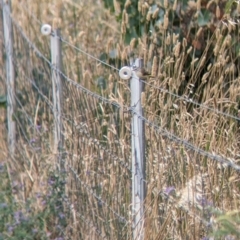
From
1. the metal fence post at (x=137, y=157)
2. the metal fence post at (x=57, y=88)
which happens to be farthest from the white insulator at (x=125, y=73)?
the metal fence post at (x=57, y=88)

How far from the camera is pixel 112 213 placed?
4.45 meters

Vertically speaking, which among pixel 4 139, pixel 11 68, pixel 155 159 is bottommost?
pixel 4 139

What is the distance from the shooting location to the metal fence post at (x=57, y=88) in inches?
207

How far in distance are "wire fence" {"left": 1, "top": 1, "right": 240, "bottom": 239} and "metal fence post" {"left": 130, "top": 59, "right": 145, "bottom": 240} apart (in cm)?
3

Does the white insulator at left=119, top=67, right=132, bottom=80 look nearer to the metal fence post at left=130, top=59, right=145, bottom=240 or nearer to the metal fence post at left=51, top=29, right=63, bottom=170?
the metal fence post at left=130, top=59, right=145, bottom=240

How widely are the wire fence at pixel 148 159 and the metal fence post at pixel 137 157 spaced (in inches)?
1.0

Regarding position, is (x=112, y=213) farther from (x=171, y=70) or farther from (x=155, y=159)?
(x=171, y=70)

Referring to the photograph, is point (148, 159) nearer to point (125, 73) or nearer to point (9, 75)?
point (125, 73)

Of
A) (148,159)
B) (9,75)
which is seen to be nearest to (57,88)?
(148,159)

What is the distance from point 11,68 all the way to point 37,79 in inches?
24.1

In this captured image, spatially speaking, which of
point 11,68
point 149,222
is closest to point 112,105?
point 149,222

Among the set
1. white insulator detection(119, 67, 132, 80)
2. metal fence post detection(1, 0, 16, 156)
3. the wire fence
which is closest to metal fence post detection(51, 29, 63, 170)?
the wire fence

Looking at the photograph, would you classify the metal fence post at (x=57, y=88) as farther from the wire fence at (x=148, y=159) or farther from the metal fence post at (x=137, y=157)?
the metal fence post at (x=137, y=157)

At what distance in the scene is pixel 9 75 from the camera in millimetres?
6773
